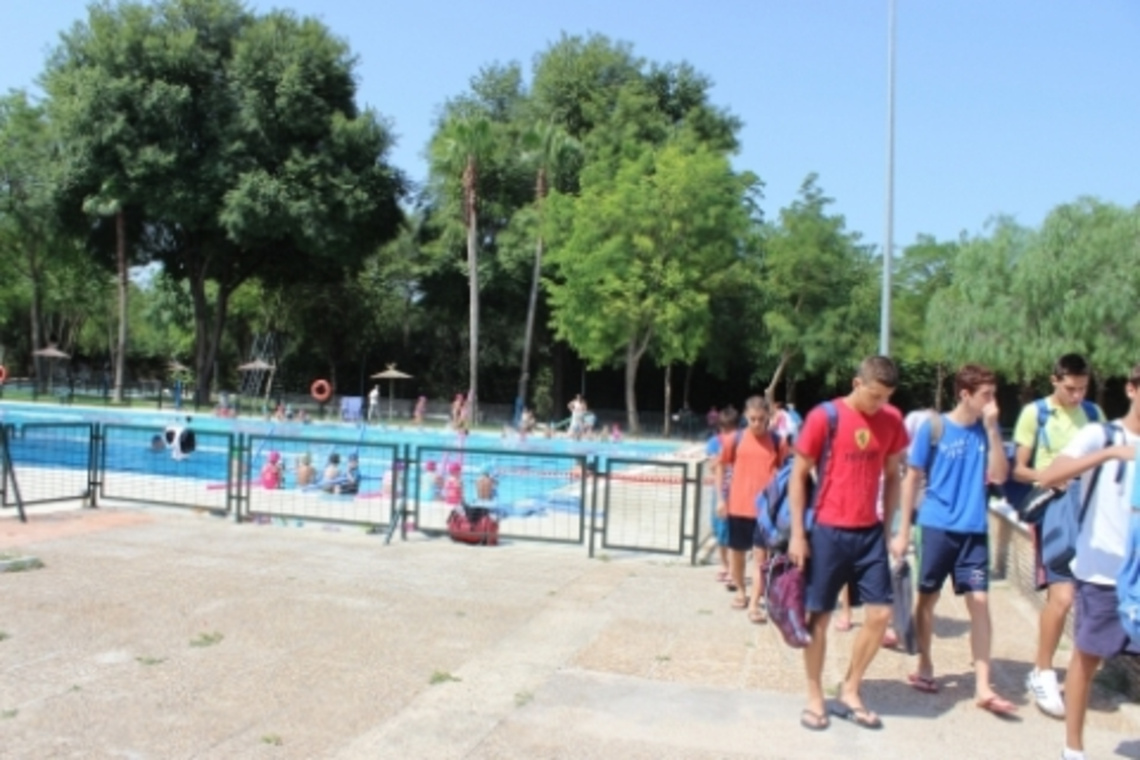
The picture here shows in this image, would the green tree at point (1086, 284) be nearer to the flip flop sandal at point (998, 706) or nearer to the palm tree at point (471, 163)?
the palm tree at point (471, 163)

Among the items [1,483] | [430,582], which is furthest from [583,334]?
[430,582]

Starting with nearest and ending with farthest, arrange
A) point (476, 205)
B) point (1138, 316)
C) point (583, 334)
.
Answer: point (1138, 316), point (583, 334), point (476, 205)

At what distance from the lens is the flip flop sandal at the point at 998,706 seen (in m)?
5.21

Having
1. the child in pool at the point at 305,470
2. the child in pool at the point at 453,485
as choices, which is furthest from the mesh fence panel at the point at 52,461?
the child in pool at the point at 453,485

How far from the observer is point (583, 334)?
113 feet

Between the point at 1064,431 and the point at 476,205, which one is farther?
the point at 476,205

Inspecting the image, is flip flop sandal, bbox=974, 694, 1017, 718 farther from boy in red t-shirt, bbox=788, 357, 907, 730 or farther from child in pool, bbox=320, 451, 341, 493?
child in pool, bbox=320, 451, 341, 493

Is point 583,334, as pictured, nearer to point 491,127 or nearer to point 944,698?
point 491,127

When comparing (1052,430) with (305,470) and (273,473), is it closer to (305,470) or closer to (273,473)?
(273,473)

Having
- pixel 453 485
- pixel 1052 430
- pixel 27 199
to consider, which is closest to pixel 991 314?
pixel 453 485

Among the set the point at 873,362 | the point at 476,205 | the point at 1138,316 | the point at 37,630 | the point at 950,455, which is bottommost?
the point at 37,630

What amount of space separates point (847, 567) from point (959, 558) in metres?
0.93

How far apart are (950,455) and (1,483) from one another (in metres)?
10.4

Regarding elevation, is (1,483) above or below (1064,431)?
below
